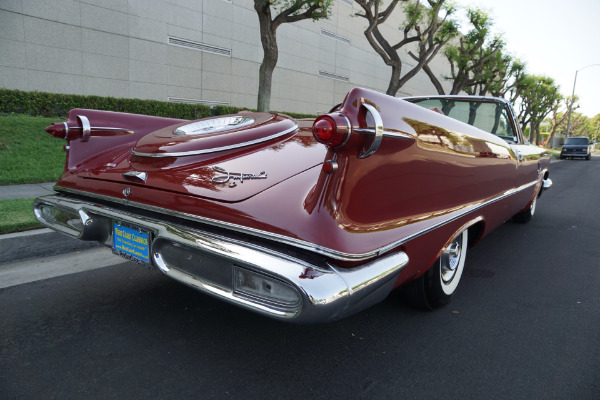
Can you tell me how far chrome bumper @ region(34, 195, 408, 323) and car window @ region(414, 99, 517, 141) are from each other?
2.59 meters

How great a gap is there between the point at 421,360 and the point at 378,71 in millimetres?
24925

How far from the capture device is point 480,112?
4.00m

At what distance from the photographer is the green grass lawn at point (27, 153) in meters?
6.06

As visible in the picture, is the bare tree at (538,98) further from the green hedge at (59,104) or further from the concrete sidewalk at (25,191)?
the concrete sidewalk at (25,191)

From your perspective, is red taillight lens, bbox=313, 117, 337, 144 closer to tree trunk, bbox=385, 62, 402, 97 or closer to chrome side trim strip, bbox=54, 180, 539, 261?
chrome side trim strip, bbox=54, 180, 539, 261

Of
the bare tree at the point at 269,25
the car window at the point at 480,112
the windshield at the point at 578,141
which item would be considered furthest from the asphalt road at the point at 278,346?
the windshield at the point at 578,141

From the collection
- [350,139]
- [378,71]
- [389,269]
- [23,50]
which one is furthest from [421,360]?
[378,71]

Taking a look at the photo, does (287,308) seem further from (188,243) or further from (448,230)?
(448,230)

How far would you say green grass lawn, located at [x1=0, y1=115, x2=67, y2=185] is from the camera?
6.06 metres

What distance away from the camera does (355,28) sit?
72.0 feet

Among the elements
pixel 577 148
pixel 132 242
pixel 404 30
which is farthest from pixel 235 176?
pixel 577 148

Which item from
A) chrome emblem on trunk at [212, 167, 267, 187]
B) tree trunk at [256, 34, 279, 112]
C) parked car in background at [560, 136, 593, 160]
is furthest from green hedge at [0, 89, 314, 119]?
parked car in background at [560, 136, 593, 160]

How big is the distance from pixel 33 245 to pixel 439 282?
3197 mm

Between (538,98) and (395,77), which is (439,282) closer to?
(395,77)
